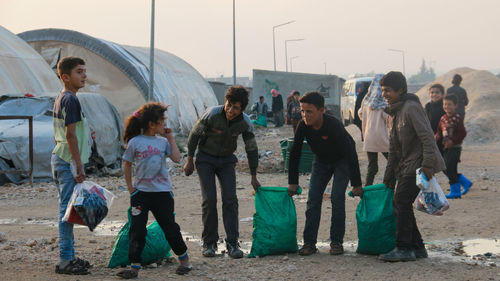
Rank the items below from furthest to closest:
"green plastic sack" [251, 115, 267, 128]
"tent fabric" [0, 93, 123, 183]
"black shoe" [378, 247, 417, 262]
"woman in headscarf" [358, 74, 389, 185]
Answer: "green plastic sack" [251, 115, 267, 128] → "tent fabric" [0, 93, 123, 183] → "woman in headscarf" [358, 74, 389, 185] → "black shoe" [378, 247, 417, 262]

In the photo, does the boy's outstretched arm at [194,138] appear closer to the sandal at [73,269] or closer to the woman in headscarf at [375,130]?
the sandal at [73,269]

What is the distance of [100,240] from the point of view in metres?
6.59

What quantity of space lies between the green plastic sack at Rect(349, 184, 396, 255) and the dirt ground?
5.7 inches

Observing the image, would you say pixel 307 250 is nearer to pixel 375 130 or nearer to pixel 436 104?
pixel 375 130

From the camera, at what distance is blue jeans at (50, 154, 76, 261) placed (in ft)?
16.4

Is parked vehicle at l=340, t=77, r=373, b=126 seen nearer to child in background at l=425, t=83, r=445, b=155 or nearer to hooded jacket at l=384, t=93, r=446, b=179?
child in background at l=425, t=83, r=445, b=155

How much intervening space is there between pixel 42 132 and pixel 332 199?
307 inches

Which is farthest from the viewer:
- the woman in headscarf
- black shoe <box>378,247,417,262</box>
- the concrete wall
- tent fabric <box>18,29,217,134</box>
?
the concrete wall

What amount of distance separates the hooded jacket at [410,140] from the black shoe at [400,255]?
0.64m

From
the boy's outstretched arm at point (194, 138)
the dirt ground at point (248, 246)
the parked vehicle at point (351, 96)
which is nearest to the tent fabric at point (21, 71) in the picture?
the dirt ground at point (248, 246)

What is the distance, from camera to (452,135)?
8859 mm

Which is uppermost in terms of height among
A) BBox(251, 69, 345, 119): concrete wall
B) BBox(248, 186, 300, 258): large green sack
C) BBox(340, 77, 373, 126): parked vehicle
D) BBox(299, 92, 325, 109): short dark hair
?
BBox(251, 69, 345, 119): concrete wall

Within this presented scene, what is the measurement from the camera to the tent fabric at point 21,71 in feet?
59.0

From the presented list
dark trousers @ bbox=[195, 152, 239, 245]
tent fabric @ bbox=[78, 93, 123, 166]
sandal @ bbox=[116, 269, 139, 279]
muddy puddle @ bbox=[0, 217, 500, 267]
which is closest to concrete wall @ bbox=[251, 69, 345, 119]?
tent fabric @ bbox=[78, 93, 123, 166]
